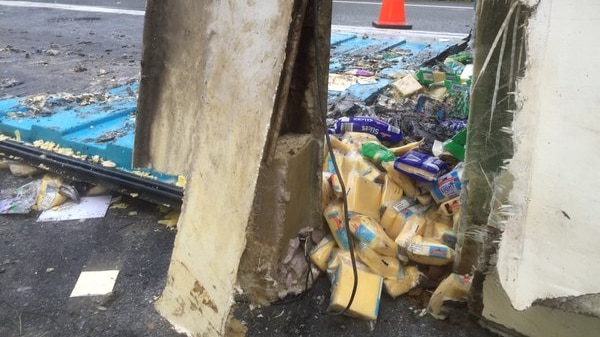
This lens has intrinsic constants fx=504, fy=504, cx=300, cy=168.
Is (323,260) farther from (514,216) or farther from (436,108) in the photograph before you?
(436,108)

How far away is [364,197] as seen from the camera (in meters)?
2.33

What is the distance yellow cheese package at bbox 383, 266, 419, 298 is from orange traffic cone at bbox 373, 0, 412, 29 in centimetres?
585

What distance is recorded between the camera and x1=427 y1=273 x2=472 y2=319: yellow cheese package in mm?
1988

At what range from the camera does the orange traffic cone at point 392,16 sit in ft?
24.4

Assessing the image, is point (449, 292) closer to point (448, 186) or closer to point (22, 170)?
point (448, 186)

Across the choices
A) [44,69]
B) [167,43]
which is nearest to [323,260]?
[167,43]

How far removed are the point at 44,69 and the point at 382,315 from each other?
4663mm

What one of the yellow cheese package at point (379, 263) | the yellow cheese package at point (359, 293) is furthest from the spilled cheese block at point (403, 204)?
the yellow cheese package at point (359, 293)

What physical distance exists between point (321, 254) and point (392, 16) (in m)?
6.00

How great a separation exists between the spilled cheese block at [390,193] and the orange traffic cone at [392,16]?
5.53m

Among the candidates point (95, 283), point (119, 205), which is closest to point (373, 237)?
point (95, 283)

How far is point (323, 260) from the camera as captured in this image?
2.24 meters

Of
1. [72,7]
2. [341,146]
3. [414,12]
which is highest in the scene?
[414,12]

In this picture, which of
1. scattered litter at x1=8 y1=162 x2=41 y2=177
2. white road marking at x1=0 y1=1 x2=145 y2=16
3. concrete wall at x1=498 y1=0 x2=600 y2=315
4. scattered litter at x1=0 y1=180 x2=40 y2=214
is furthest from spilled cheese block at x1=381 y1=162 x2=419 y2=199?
white road marking at x1=0 y1=1 x2=145 y2=16
